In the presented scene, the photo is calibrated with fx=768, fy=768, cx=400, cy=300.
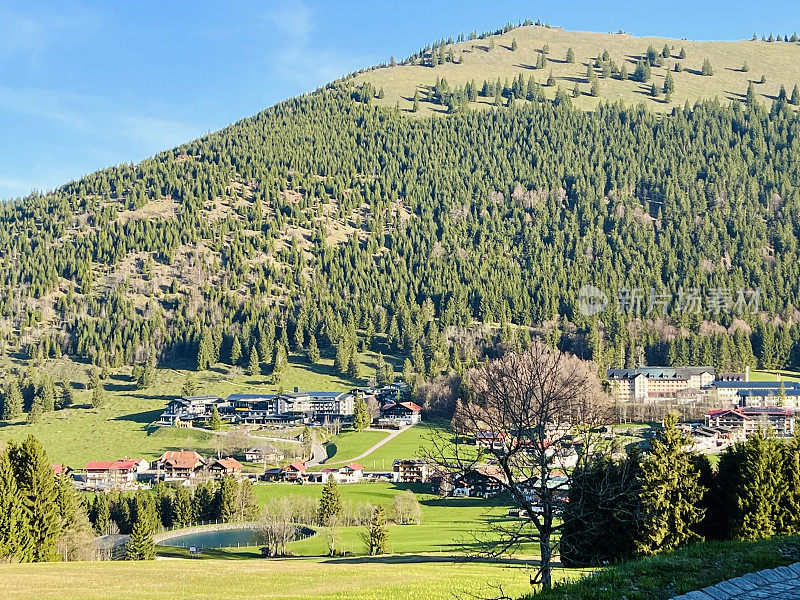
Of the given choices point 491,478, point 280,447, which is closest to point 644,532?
point 491,478

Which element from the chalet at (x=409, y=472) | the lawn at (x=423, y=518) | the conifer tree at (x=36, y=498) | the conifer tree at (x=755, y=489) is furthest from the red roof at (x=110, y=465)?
the conifer tree at (x=755, y=489)

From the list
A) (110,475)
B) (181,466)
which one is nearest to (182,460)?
(181,466)

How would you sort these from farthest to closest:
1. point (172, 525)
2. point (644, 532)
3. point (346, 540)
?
point (172, 525) → point (346, 540) → point (644, 532)

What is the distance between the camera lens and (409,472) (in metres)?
120

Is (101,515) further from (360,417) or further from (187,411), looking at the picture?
(187,411)

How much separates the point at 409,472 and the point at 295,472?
17.9 metres

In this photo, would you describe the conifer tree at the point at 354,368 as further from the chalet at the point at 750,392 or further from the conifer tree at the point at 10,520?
the conifer tree at the point at 10,520

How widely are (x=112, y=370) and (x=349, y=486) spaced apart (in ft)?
349

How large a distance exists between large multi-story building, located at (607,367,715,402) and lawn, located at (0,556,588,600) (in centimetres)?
11549

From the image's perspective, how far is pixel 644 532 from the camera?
42.3 meters

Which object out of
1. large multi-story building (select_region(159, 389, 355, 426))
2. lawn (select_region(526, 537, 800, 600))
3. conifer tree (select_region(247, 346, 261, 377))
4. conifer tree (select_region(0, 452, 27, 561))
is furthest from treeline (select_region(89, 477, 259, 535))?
conifer tree (select_region(247, 346, 261, 377))

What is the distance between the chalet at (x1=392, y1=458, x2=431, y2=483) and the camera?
11844cm

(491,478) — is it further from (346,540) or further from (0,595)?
(346,540)

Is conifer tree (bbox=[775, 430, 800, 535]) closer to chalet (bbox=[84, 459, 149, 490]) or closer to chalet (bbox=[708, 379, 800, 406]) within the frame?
chalet (bbox=[84, 459, 149, 490])
